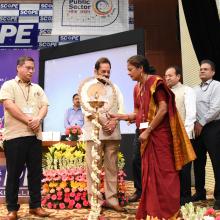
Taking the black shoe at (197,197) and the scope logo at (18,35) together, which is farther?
the scope logo at (18,35)

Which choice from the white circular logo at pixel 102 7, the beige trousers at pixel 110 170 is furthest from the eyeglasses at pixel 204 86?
the white circular logo at pixel 102 7

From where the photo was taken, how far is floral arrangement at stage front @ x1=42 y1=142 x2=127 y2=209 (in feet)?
10.8

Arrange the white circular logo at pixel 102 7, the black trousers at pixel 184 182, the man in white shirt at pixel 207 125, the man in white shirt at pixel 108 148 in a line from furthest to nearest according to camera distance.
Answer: the white circular logo at pixel 102 7
the black trousers at pixel 184 182
the man in white shirt at pixel 207 125
the man in white shirt at pixel 108 148

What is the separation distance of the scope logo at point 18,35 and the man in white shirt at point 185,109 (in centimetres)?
433

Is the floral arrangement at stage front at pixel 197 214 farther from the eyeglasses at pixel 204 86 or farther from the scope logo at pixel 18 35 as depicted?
the scope logo at pixel 18 35

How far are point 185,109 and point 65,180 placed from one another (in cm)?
127

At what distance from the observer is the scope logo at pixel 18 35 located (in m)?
7.09

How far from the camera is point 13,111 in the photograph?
2764mm

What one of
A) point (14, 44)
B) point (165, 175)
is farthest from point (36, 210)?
point (14, 44)

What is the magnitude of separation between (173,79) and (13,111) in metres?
1.47

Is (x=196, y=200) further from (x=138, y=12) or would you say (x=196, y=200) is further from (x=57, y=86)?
(x=138, y=12)

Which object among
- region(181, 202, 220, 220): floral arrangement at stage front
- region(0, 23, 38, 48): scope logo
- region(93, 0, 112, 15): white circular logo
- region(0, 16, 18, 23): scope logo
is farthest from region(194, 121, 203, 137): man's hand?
region(0, 16, 18, 23): scope logo

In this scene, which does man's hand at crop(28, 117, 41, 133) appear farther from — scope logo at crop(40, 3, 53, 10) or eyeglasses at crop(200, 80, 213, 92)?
scope logo at crop(40, 3, 53, 10)

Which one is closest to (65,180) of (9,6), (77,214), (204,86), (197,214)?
(77,214)
